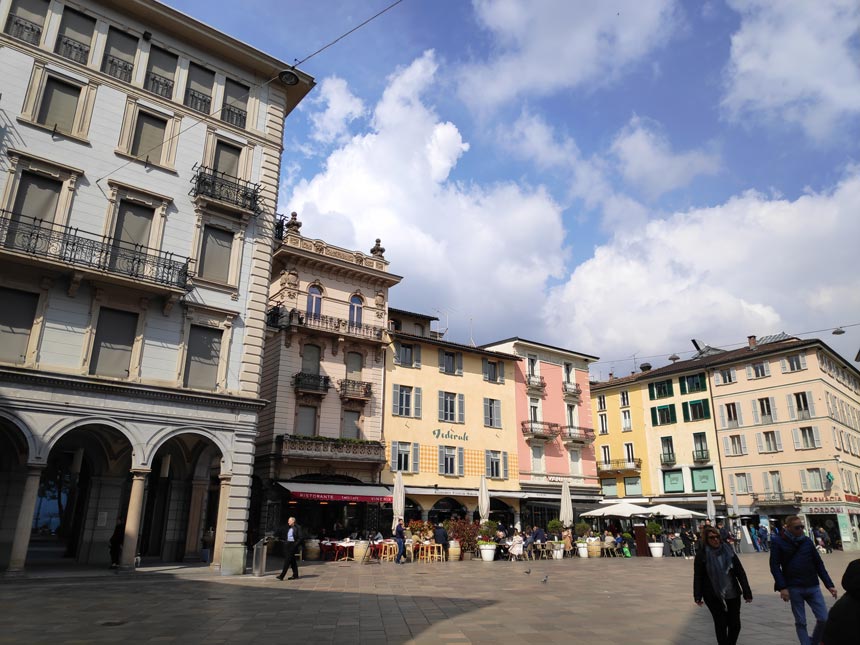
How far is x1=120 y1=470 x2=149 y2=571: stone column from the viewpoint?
56.8 feet

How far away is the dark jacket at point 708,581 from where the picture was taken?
25.1 ft

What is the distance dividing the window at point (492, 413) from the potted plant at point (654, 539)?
1099 centimetres

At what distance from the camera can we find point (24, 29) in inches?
750

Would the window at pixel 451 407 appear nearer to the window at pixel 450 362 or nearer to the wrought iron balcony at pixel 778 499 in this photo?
the window at pixel 450 362

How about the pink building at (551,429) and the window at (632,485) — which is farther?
the window at (632,485)

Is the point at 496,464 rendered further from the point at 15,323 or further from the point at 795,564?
the point at 795,564

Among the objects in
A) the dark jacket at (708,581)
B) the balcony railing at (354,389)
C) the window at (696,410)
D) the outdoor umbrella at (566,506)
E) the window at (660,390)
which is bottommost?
the dark jacket at (708,581)

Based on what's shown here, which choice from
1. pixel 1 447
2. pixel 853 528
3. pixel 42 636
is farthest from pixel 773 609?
pixel 853 528

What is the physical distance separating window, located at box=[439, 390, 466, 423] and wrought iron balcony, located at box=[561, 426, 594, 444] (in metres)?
9.04

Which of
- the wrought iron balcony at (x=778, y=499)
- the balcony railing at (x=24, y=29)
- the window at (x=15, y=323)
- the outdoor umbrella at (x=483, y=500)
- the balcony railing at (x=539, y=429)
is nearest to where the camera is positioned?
the window at (x=15, y=323)

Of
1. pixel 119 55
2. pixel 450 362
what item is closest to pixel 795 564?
pixel 119 55

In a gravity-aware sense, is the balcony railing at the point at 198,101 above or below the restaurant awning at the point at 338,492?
above

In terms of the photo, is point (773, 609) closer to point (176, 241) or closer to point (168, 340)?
point (168, 340)

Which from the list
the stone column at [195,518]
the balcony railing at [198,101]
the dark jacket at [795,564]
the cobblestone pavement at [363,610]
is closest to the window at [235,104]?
the balcony railing at [198,101]
